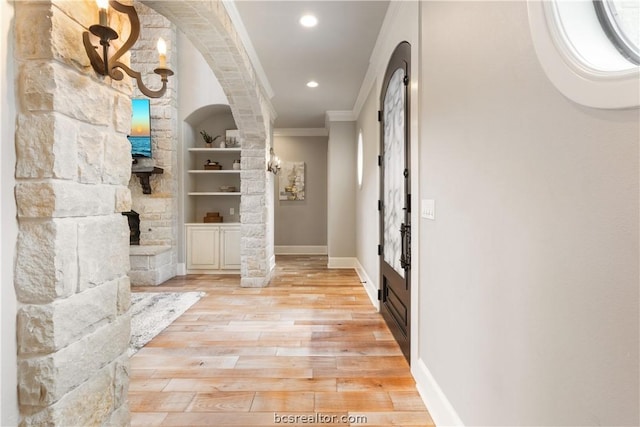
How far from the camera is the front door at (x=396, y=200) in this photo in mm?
2393

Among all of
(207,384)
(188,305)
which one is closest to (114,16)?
(207,384)

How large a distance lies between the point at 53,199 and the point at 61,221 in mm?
71

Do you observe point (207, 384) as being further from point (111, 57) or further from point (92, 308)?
point (111, 57)

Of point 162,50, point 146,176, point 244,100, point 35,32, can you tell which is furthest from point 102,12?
point 146,176

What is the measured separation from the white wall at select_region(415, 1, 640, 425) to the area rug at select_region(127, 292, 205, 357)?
238cm

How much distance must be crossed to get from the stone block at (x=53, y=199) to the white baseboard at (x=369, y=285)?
9.78 ft

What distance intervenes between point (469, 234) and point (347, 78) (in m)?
3.30

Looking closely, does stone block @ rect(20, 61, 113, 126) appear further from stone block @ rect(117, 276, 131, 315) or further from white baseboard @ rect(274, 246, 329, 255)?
white baseboard @ rect(274, 246, 329, 255)

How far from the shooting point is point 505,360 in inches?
43.5

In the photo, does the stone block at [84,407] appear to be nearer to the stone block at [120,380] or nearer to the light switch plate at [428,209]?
the stone block at [120,380]

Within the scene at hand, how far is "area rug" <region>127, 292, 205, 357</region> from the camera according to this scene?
2.86 m

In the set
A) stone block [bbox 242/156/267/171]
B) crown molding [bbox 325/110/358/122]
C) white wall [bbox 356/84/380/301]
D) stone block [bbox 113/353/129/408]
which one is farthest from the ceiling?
stone block [bbox 113/353/129/408]

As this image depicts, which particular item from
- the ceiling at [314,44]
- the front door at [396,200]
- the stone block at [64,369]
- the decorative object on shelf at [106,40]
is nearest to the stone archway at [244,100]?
the ceiling at [314,44]

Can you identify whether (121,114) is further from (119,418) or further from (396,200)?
(396,200)
